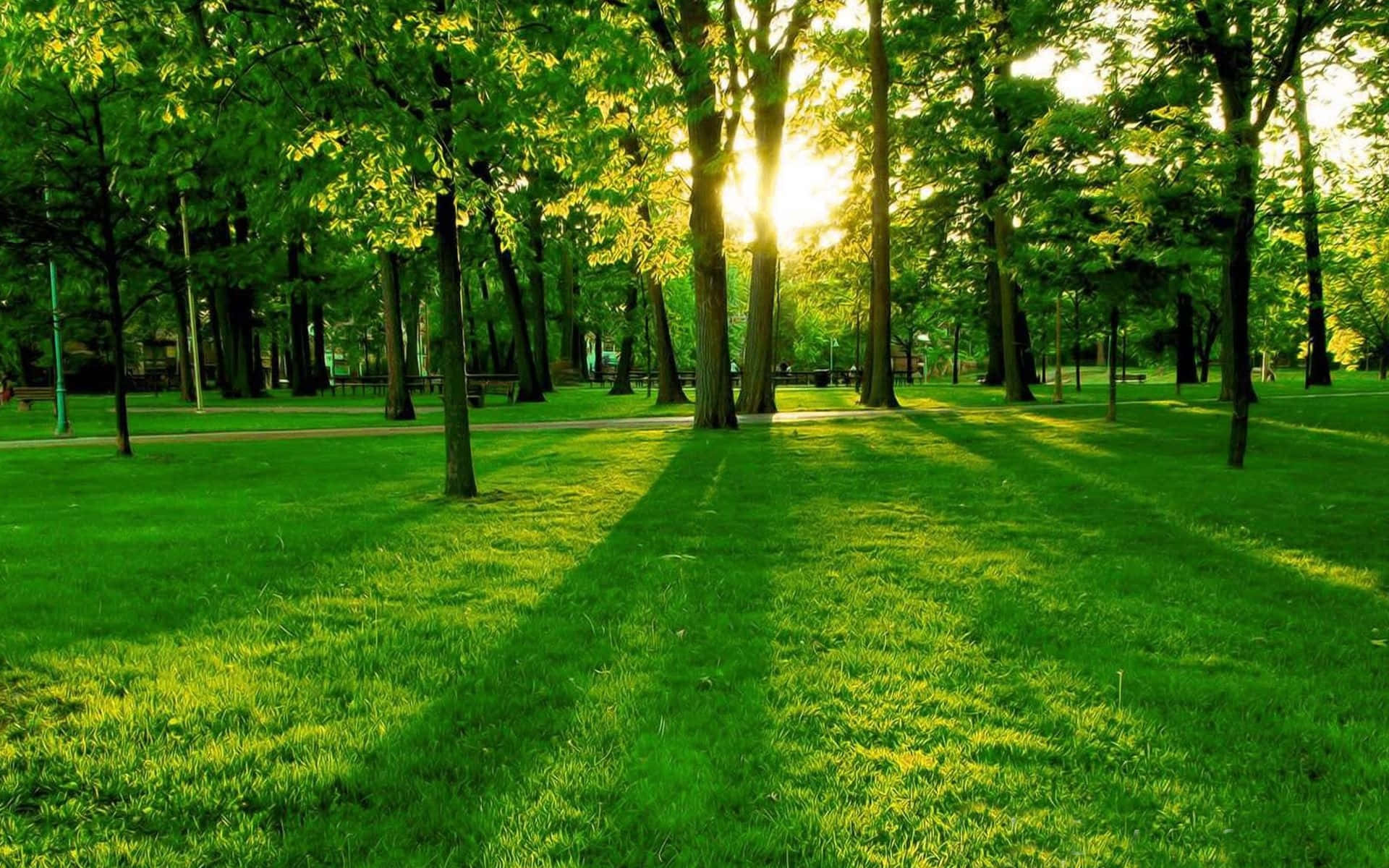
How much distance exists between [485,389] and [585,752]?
3092 centimetres

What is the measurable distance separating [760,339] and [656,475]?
27.8ft

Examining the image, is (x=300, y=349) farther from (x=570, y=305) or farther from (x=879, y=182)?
(x=879, y=182)

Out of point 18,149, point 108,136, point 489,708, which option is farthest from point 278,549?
point 18,149

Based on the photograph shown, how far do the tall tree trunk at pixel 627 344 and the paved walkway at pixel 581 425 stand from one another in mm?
12031

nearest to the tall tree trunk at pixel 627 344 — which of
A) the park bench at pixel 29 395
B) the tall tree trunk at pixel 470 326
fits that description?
the tall tree trunk at pixel 470 326

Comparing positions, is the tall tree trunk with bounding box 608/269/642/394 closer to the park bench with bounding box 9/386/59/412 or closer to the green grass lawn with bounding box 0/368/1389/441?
the green grass lawn with bounding box 0/368/1389/441

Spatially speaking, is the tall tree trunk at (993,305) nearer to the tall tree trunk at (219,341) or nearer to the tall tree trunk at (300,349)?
the tall tree trunk at (300,349)

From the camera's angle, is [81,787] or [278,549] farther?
[278,549]

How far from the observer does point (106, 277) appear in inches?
489

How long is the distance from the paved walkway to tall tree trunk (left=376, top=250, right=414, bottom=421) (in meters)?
2.09

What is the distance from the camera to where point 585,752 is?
3.04 m

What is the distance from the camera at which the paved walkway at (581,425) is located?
15227 mm

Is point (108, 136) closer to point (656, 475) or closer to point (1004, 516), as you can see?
point (656, 475)

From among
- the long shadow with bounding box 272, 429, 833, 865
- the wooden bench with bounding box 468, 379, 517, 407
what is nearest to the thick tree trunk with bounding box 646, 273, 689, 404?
the wooden bench with bounding box 468, 379, 517, 407
